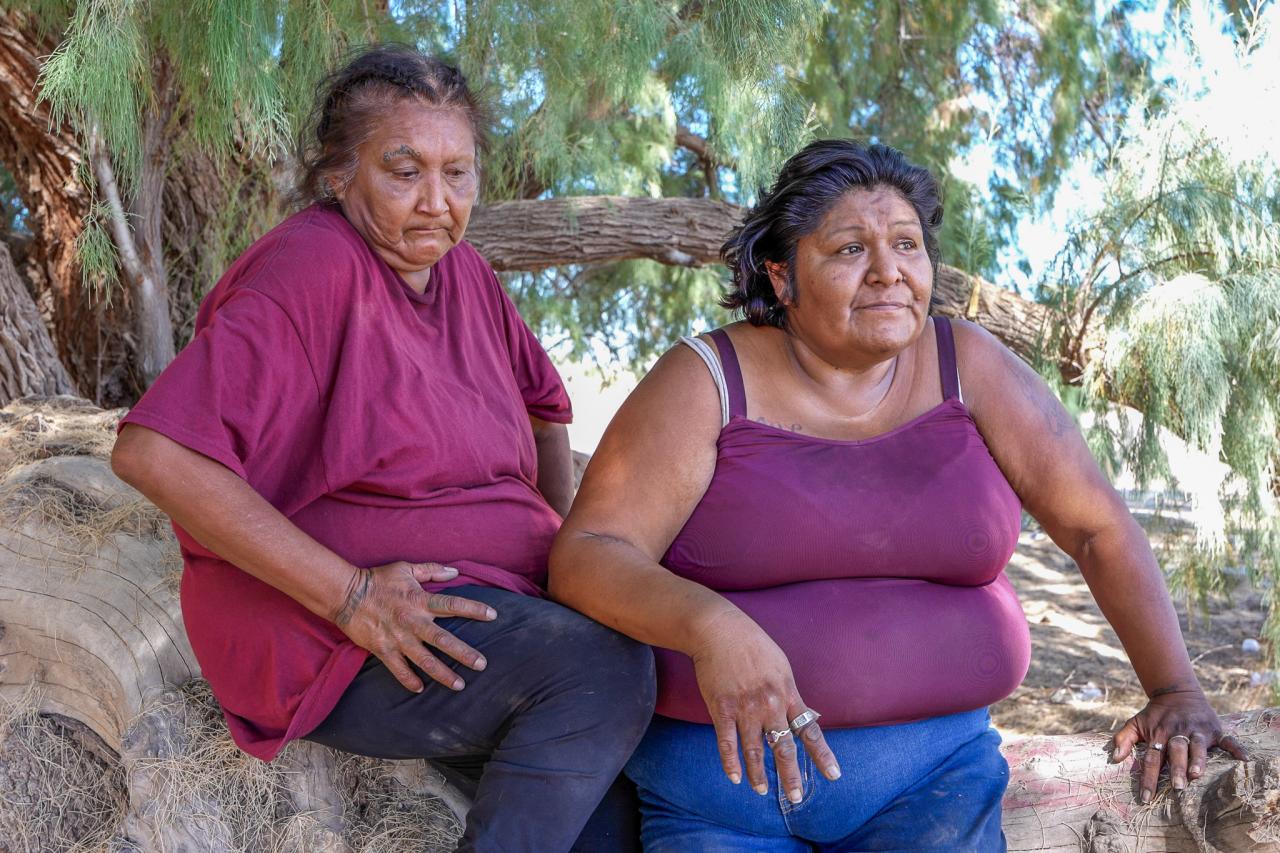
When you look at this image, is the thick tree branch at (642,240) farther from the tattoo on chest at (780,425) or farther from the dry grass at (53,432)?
the tattoo on chest at (780,425)

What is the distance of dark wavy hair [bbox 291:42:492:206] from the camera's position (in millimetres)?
2021

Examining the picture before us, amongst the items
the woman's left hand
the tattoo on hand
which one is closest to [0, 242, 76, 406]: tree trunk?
the tattoo on hand

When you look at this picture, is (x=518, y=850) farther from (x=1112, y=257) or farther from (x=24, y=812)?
(x=1112, y=257)

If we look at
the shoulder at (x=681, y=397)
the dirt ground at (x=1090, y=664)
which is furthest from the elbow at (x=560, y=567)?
the dirt ground at (x=1090, y=664)

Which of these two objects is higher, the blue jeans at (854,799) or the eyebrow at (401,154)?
the eyebrow at (401,154)

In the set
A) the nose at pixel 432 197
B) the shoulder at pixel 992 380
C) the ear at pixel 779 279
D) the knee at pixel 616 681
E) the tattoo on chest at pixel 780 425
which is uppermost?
the nose at pixel 432 197

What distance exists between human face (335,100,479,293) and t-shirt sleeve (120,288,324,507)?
272 millimetres

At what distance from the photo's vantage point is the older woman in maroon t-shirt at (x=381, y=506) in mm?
1715

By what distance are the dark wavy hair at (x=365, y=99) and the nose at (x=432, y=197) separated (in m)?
0.12

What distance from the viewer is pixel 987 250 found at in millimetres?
5168

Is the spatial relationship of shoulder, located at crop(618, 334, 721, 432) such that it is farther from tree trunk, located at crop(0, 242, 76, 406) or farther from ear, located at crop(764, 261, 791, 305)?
tree trunk, located at crop(0, 242, 76, 406)

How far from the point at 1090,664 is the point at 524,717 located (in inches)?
174

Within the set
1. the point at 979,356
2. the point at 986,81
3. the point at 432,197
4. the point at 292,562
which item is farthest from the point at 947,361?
the point at 986,81

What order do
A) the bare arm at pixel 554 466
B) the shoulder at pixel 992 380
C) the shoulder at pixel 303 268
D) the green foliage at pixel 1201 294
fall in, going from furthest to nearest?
the green foliage at pixel 1201 294, the bare arm at pixel 554 466, the shoulder at pixel 992 380, the shoulder at pixel 303 268
